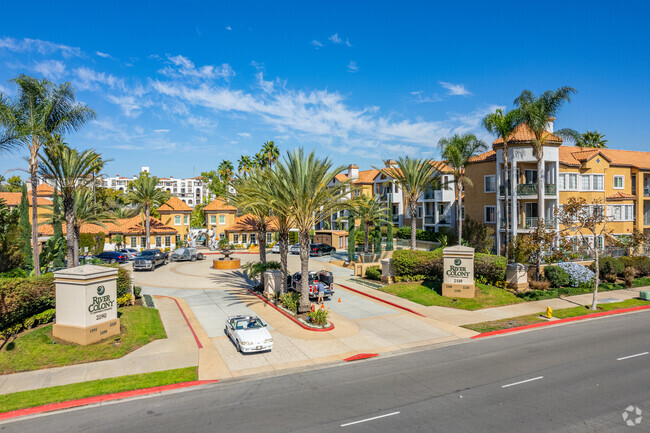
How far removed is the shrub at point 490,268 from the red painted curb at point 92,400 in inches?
834

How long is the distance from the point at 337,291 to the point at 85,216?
2582cm

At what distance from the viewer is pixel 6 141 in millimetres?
23094

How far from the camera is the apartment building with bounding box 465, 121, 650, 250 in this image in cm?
3809

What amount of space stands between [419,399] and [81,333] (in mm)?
13804

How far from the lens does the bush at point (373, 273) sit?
33531mm

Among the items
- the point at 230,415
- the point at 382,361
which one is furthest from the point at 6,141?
the point at 382,361

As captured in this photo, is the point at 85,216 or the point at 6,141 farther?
the point at 85,216

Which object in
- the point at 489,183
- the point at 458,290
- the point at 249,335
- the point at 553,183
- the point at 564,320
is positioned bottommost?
the point at 564,320

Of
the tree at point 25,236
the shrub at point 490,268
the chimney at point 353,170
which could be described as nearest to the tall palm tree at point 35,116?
the tree at point 25,236

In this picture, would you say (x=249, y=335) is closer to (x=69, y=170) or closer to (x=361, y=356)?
(x=361, y=356)

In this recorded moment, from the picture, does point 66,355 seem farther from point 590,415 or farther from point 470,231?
point 470,231

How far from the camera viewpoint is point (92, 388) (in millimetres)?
13289

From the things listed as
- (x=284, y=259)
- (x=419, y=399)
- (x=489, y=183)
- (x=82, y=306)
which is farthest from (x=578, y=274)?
(x=82, y=306)

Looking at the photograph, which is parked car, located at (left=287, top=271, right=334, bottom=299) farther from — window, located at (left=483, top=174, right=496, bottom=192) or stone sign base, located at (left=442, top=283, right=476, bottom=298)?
window, located at (left=483, top=174, right=496, bottom=192)
